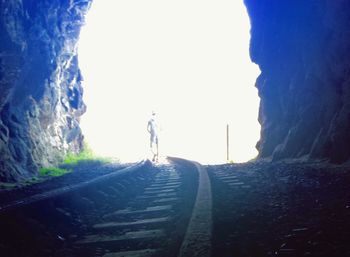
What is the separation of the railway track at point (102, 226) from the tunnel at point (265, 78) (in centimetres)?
519

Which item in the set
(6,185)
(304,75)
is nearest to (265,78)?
(304,75)

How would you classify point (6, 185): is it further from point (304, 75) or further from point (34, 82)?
point (304, 75)

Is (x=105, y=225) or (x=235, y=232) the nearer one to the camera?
(x=235, y=232)

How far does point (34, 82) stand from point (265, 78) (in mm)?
9398

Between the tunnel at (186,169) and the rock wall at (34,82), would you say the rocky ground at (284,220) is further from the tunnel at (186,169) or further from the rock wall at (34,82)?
the rock wall at (34,82)

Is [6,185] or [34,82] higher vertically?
[34,82]

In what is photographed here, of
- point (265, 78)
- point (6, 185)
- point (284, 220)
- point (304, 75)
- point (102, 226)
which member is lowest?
point (6, 185)

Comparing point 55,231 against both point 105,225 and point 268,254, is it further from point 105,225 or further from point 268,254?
point 268,254

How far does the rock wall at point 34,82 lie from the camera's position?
412 inches

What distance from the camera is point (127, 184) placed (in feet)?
21.5

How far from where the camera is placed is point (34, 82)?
13117 millimetres

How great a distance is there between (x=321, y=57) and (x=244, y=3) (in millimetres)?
8199

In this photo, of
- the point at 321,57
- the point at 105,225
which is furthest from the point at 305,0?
the point at 105,225

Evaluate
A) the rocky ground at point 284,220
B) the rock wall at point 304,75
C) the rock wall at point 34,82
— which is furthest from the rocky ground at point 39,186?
the rock wall at point 304,75
